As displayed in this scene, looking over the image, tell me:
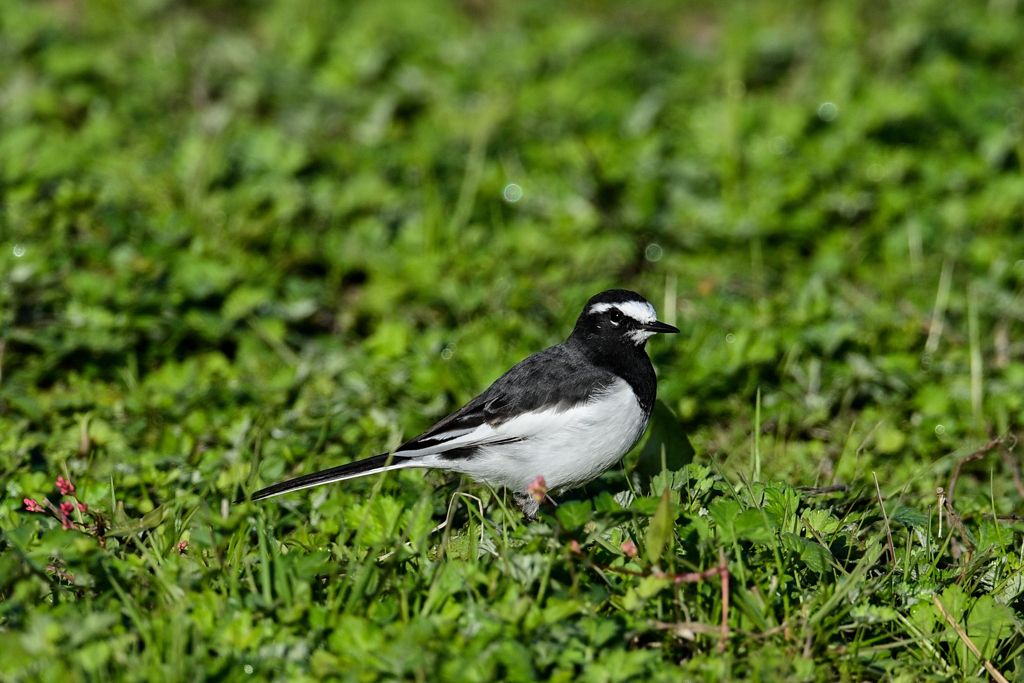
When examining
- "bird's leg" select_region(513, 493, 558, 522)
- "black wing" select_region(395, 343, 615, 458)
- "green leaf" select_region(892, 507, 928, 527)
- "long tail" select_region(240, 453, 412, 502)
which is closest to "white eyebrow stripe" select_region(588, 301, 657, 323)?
"black wing" select_region(395, 343, 615, 458)

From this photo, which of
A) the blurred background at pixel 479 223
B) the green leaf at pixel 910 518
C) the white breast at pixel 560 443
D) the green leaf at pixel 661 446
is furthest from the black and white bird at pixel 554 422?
the green leaf at pixel 910 518

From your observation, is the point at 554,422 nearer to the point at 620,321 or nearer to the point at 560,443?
Answer: the point at 560,443

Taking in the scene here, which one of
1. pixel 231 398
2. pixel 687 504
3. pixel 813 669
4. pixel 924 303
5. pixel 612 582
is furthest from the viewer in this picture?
pixel 924 303

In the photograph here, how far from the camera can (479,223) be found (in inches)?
269

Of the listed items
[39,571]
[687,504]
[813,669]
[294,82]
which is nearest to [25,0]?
[294,82]

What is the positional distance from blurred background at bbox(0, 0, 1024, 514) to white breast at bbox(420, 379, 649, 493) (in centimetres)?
61

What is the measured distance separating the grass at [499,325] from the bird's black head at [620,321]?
1.61 feet

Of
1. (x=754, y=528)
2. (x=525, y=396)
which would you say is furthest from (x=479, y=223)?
(x=754, y=528)

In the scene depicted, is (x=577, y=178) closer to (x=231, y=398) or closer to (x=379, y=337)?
(x=379, y=337)

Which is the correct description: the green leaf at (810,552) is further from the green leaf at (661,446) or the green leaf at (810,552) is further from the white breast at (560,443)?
the green leaf at (661,446)

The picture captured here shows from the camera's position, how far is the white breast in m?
3.84

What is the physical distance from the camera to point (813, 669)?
2.90 m

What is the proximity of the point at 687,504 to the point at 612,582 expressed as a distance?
52 cm

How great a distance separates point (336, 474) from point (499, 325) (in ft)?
6.45
